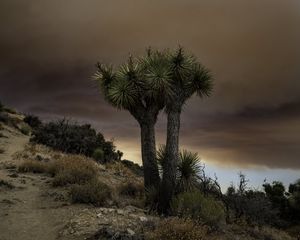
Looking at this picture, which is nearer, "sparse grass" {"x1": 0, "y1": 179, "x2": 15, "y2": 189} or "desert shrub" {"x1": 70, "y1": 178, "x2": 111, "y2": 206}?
"desert shrub" {"x1": 70, "y1": 178, "x2": 111, "y2": 206}

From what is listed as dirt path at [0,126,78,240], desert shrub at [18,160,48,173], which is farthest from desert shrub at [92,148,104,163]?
dirt path at [0,126,78,240]

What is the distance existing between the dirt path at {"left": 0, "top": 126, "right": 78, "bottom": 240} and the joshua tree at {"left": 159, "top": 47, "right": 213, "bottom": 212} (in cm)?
412

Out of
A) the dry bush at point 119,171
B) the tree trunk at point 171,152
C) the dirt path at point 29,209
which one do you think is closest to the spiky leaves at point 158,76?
the tree trunk at point 171,152

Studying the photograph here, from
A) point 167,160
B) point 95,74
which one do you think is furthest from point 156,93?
point 95,74

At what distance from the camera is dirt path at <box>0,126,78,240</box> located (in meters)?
13.6

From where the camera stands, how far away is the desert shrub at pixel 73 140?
31.9 meters

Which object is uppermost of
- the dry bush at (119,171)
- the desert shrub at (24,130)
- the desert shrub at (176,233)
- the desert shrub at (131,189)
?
the desert shrub at (24,130)

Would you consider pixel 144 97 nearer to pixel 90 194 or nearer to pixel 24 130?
pixel 90 194

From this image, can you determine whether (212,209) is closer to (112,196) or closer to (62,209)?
(112,196)

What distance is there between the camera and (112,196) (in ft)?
57.4

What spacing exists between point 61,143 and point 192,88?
15.8m

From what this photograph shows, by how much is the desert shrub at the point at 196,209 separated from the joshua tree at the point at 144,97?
2596 millimetres

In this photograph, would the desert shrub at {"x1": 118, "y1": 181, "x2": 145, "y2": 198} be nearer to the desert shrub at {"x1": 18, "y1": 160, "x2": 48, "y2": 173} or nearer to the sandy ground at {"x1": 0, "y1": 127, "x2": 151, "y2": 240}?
the sandy ground at {"x1": 0, "y1": 127, "x2": 151, "y2": 240}

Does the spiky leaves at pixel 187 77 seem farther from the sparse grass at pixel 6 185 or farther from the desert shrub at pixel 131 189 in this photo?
the sparse grass at pixel 6 185
